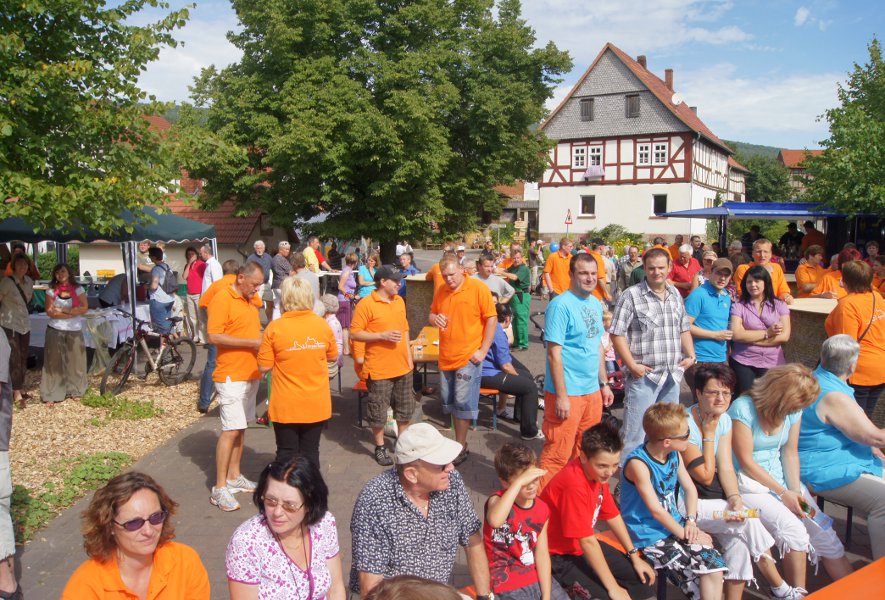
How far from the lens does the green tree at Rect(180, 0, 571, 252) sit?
21156 mm

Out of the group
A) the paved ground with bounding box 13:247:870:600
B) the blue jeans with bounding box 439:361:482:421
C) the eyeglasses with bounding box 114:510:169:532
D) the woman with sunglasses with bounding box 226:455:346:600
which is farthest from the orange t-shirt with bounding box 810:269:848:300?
the eyeglasses with bounding box 114:510:169:532

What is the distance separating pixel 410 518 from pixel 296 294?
2.38 metres

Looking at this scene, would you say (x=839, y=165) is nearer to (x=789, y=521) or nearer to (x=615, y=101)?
(x=789, y=521)

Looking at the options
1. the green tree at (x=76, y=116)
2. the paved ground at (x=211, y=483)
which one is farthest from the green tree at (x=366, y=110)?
the paved ground at (x=211, y=483)

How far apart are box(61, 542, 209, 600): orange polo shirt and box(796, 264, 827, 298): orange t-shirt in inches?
360

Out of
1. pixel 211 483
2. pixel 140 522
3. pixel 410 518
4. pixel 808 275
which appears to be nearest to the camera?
pixel 140 522

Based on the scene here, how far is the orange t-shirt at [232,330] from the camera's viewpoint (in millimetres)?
5609

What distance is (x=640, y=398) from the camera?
502cm

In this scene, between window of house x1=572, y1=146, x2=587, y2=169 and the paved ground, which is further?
window of house x1=572, y1=146, x2=587, y2=169

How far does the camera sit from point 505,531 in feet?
11.1

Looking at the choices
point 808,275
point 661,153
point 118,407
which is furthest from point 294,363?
point 661,153

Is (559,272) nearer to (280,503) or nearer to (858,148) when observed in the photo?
(280,503)

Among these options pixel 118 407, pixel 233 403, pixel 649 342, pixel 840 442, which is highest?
pixel 649 342

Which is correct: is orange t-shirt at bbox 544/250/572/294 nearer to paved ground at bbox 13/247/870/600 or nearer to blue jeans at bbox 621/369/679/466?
paved ground at bbox 13/247/870/600
